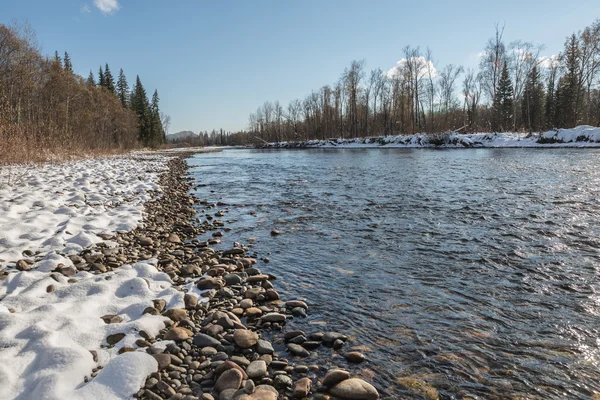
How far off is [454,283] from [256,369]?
2.84 metres

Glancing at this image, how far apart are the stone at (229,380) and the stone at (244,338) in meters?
0.48

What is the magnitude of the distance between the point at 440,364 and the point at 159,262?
3.80 metres

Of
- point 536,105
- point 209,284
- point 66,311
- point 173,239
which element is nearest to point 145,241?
point 173,239

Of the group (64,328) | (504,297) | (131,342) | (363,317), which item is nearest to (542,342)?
(504,297)

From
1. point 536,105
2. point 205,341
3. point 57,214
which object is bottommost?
point 205,341

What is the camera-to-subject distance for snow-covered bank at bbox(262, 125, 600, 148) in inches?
1050

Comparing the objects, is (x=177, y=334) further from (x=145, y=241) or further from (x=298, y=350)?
(x=145, y=241)

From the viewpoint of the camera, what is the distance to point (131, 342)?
8.84ft

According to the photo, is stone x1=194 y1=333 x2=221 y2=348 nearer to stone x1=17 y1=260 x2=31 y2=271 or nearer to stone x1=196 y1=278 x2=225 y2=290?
stone x1=196 y1=278 x2=225 y2=290

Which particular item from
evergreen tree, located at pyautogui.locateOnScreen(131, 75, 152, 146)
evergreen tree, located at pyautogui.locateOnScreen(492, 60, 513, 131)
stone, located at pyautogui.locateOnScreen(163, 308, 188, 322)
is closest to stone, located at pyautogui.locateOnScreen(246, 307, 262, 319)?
stone, located at pyautogui.locateOnScreen(163, 308, 188, 322)

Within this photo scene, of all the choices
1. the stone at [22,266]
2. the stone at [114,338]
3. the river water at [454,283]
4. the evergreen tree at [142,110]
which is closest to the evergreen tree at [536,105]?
the river water at [454,283]

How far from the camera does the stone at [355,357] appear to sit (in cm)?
275

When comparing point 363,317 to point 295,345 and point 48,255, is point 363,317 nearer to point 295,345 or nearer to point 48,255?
point 295,345

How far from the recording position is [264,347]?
2.89m
